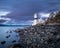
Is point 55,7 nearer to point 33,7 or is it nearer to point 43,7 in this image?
point 43,7

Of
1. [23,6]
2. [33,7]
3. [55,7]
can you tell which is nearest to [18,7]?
[23,6]

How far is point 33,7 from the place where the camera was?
7.24 ft

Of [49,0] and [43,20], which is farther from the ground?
[49,0]

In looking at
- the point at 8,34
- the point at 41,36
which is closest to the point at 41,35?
the point at 41,36

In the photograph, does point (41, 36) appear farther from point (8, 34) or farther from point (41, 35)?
point (8, 34)

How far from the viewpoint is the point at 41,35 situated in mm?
2264

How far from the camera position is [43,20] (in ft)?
7.15

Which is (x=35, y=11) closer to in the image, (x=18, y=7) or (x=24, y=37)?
(x=18, y=7)

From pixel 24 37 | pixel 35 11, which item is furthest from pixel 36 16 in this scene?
pixel 24 37

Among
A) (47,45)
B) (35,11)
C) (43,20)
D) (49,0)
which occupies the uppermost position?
(49,0)

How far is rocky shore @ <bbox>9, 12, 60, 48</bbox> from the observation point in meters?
2.15

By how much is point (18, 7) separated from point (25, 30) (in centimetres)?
38

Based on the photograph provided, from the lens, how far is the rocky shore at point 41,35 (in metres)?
2.15

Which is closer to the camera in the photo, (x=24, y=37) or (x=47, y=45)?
(x=47, y=45)
